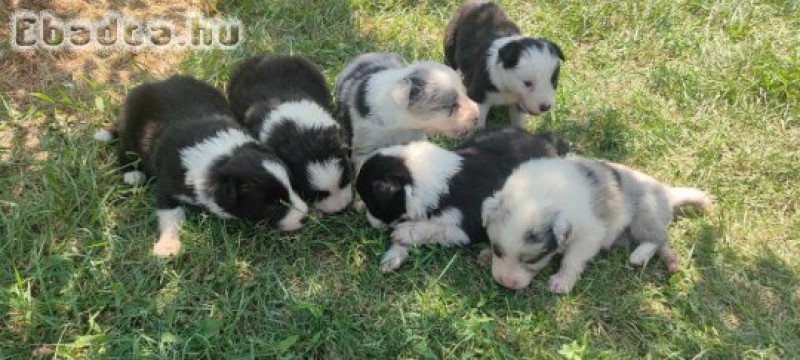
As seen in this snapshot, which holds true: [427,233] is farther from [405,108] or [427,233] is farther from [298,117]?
[298,117]

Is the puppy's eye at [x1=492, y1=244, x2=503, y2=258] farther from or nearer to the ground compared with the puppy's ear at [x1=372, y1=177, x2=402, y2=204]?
nearer to the ground

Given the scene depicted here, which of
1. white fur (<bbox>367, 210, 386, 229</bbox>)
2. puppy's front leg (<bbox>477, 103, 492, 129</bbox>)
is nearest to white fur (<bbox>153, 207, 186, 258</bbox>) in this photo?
white fur (<bbox>367, 210, 386, 229</bbox>)

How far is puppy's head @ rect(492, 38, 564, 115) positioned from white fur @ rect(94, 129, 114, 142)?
3778 mm

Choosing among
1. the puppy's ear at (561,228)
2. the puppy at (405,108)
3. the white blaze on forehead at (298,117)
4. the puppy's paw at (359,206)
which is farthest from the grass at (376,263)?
the puppy at (405,108)

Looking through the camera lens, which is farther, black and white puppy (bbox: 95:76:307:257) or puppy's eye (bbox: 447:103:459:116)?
puppy's eye (bbox: 447:103:459:116)

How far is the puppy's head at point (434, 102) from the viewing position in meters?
5.65

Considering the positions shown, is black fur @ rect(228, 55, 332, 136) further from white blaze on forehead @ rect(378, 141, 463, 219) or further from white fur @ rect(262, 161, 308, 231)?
white blaze on forehead @ rect(378, 141, 463, 219)

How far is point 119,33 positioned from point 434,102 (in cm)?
398

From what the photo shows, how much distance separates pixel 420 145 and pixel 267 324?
6.18 feet

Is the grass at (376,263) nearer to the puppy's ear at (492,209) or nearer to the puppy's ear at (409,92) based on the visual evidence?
the puppy's ear at (492,209)

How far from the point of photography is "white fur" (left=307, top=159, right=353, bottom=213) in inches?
201

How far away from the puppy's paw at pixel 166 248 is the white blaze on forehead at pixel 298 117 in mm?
1106

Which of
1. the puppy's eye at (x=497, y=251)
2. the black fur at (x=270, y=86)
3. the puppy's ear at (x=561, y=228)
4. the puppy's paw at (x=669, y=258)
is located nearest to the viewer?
the puppy's ear at (x=561, y=228)

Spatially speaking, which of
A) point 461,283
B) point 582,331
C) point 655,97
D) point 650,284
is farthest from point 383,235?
point 655,97
